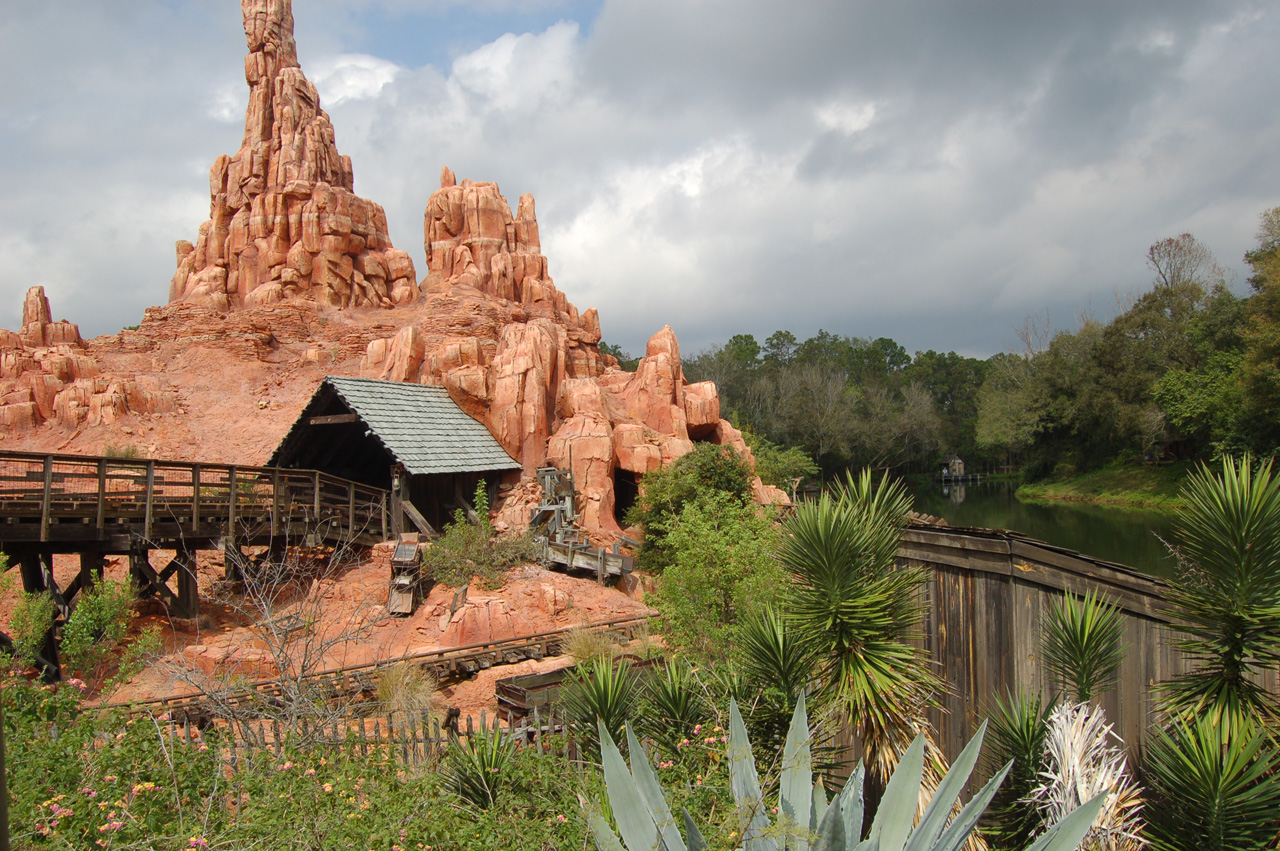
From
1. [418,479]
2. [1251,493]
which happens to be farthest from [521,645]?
[1251,493]

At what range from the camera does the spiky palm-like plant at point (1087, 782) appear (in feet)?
13.9

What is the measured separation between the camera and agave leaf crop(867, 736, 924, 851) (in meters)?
3.61

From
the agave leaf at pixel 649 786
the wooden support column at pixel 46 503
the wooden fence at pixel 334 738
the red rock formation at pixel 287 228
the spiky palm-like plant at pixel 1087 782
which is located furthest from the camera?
the red rock formation at pixel 287 228

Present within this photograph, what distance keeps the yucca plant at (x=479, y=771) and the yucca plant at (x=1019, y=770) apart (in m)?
3.29

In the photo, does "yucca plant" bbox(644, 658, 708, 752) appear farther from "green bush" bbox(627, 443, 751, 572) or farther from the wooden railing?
"green bush" bbox(627, 443, 751, 572)

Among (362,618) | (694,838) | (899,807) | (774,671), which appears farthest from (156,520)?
(899,807)

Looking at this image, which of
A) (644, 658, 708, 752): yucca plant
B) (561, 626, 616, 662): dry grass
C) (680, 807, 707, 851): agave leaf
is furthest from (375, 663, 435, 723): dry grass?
(680, 807, 707, 851): agave leaf

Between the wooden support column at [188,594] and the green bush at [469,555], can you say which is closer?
the wooden support column at [188,594]

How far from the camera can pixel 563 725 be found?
680cm

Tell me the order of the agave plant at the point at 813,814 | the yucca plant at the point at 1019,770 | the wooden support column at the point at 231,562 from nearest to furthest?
the agave plant at the point at 813,814 → the yucca plant at the point at 1019,770 → the wooden support column at the point at 231,562

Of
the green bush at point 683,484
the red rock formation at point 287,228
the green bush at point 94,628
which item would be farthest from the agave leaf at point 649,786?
the red rock formation at point 287,228

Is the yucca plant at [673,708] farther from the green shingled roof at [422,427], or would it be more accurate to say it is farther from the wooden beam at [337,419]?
the wooden beam at [337,419]

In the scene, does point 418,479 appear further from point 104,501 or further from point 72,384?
point 72,384

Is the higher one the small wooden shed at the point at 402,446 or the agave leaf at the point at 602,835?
the small wooden shed at the point at 402,446
